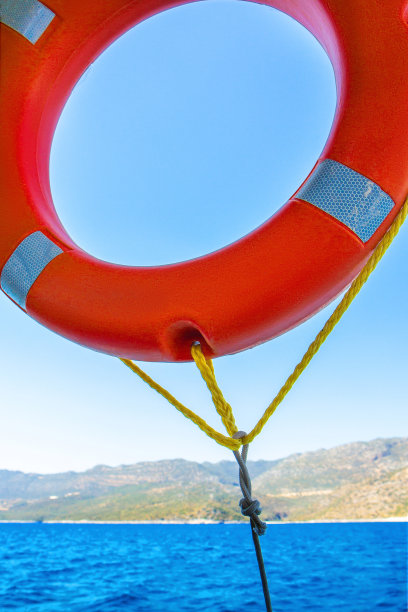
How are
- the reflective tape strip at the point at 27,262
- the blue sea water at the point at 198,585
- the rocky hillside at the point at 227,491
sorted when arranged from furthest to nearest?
the rocky hillside at the point at 227,491 < the blue sea water at the point at 198,585 < the reflective tape strip at the point at 27,262

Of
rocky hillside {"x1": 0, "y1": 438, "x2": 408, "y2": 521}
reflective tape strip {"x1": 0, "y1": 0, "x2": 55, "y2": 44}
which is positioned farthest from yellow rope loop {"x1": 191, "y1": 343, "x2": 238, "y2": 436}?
rocky hillside {"x1": 0, "y1": 438, "x2": 408, "y2": 521}

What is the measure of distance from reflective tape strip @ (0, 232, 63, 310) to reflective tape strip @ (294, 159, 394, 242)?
48 centimetres

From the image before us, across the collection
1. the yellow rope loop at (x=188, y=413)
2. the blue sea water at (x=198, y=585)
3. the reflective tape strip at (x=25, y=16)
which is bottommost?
the blue sea water at (x=198, y=585)

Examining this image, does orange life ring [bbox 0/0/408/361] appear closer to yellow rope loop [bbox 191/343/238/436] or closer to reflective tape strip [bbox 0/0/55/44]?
yellow rope loop [bbox 191/343/238/436]

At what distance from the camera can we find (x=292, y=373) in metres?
0.83

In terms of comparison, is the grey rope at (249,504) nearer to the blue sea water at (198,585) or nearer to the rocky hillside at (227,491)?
the blue sea water at (198,585)

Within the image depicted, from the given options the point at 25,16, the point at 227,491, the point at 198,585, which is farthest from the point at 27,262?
the point at 227,491

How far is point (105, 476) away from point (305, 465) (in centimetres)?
3249

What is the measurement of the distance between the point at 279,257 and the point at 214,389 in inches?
8.9

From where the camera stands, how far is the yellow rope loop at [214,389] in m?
0.81

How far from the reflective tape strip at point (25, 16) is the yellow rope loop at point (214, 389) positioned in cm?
74

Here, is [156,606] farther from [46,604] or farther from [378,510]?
[378,510]

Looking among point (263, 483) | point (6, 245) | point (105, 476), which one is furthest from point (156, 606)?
point (105, 476)

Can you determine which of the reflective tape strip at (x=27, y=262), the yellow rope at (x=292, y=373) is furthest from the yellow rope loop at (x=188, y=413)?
the reflective tape strip at (x=27, y=262)
